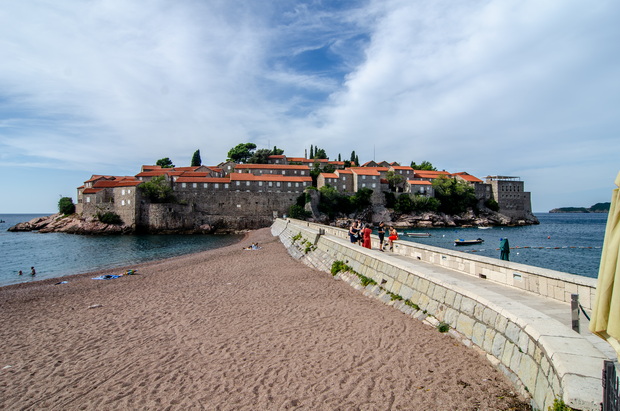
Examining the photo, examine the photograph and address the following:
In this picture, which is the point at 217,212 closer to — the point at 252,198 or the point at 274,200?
the point at 252,198

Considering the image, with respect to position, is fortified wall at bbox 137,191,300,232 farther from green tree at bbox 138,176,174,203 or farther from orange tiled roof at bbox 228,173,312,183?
orange tiled roof at bbox 228,173,312,183

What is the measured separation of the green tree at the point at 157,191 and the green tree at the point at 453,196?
58.1m

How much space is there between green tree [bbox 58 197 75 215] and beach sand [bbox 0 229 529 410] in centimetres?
6700

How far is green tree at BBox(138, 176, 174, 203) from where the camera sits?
195 feet

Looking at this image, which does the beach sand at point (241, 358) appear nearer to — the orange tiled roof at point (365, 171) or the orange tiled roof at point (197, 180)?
the orange tiled roof at point (197, 180)

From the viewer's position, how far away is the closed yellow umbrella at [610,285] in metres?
2.35

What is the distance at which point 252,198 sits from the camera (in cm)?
6688

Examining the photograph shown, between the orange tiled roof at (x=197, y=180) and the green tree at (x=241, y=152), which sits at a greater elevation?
the green tree at (x=241, y=152)

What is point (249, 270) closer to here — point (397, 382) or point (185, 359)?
point (185, 359)

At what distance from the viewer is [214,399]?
5.35 meters

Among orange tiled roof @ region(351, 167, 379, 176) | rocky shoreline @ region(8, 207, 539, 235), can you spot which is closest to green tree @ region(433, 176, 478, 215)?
rocky shoreline @ region(8, 207, 539, 235)

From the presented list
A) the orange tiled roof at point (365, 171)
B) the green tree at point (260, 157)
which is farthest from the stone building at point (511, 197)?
the green tree at point (260, 157)

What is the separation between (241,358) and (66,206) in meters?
77.4

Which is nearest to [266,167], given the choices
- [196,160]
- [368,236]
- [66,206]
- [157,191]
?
[196,160]
